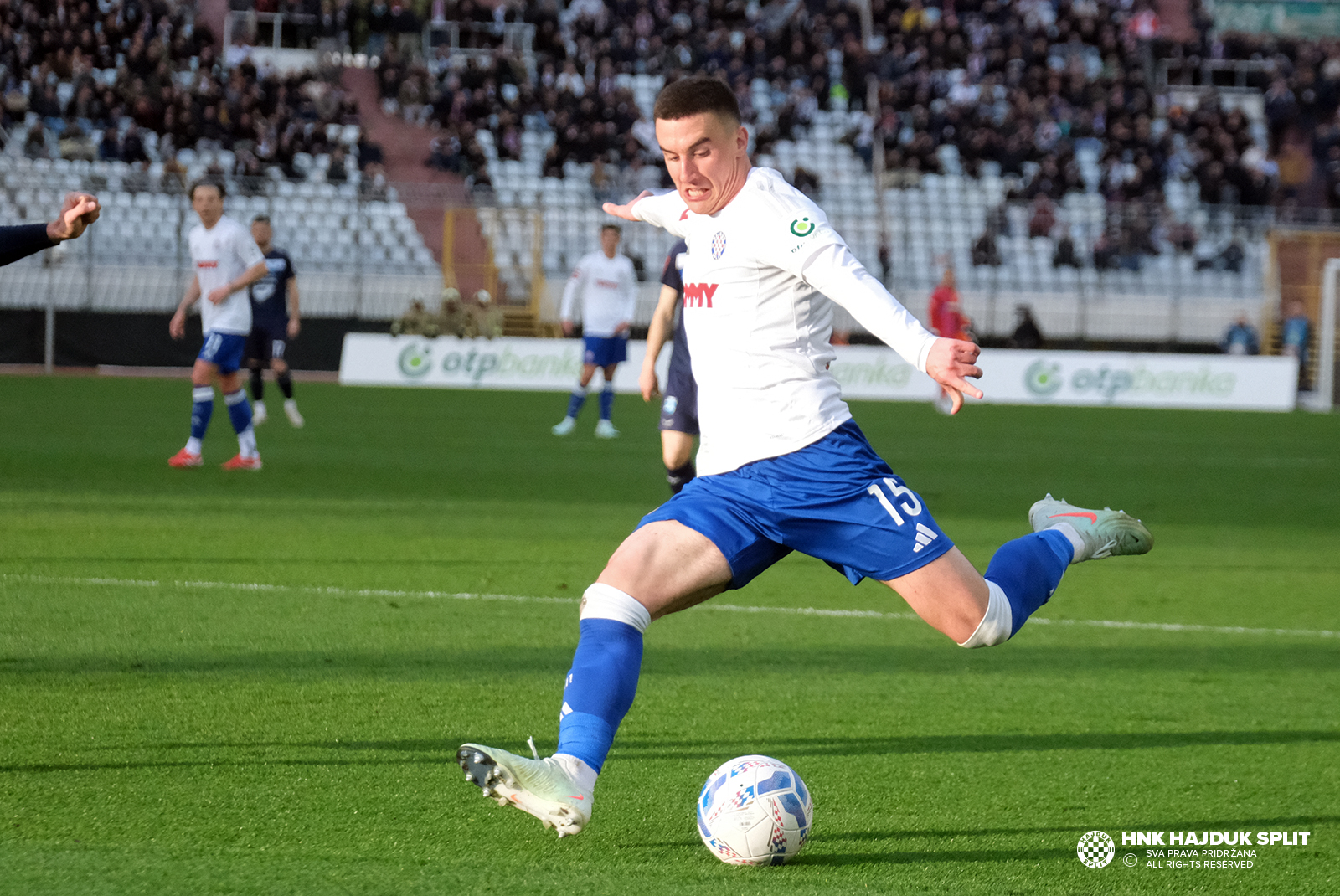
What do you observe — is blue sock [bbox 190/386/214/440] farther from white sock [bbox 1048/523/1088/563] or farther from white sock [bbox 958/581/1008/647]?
white sock [bbox 958/581/1008/647]

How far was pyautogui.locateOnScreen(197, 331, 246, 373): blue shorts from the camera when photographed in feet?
40.2

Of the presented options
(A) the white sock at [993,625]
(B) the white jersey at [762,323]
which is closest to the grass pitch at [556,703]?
(A) the white sock at [993,625]

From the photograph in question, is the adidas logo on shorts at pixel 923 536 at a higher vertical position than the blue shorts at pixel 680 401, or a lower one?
higher

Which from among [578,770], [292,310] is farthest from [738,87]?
[578,770]

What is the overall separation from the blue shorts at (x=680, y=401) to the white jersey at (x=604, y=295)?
791 centimetres

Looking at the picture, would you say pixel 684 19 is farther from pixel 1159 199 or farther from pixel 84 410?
pixel 84 410

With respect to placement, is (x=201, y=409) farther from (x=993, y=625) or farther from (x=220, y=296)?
(x=993, y=625)

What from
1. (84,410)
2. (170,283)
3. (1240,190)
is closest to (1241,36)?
(1240,190)

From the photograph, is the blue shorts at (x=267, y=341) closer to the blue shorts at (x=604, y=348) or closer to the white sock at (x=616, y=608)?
the blue shorts at (x=604, y=348)

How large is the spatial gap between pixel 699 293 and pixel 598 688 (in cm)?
109

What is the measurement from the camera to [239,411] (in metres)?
12.8

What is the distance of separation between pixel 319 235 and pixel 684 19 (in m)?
11.5

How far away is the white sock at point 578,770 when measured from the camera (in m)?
3.30

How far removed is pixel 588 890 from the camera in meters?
3.35
